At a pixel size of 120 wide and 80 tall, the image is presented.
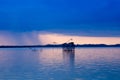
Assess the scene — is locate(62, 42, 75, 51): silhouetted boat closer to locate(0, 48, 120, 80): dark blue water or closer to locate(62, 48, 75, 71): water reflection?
locate(62, 48, 75, 71): water reflection

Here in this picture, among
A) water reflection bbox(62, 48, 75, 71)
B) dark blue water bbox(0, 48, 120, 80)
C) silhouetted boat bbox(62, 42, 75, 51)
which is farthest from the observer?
silhouetted boat bbox(62, 42, 75, 51)

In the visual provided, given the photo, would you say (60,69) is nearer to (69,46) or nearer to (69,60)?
(69,60)

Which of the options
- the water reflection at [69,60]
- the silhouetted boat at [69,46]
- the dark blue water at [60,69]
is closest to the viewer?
the dark blue water at [60,69]

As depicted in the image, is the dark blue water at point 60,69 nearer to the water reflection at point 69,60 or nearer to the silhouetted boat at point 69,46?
the water reflection at point 69,60

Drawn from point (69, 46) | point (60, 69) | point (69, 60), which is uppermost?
point (69, 46)

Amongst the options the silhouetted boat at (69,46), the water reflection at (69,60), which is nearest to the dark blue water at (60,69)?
the water reflection at (69,60)

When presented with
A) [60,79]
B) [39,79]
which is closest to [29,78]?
[39,79]

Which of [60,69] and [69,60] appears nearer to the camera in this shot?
[60,69]

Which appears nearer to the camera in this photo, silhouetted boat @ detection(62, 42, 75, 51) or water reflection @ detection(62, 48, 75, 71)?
water reflection @ detection(62, 48, 75, 71)

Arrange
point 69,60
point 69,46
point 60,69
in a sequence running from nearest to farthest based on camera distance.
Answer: point 60,69, point 69,60, point 69,46

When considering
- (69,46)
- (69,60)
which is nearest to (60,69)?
(69,60)

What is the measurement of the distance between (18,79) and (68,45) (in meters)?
77.4

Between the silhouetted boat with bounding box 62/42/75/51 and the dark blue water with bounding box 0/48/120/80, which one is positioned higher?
the silhouetted boat with bounding box 62/42/75/51

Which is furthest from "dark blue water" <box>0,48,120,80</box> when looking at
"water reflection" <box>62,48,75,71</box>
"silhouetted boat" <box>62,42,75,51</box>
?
"silhouetted boat" <box>62,42,75,51</box>
